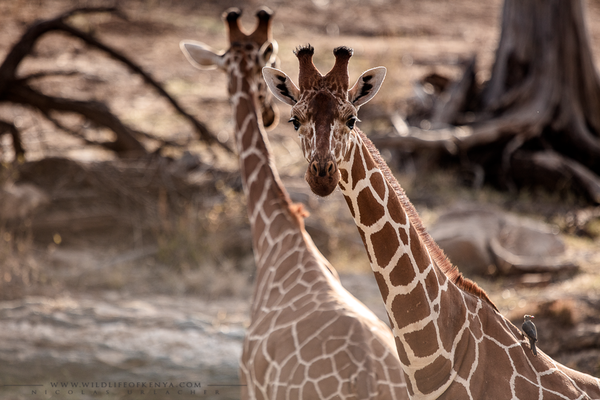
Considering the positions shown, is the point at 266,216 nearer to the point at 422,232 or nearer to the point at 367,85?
the point at 422,232

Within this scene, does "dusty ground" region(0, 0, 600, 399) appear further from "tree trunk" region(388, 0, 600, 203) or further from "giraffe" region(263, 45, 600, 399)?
"giraffe" region(263, 45, 600, 399)

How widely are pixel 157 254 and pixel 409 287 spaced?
16.1 feet

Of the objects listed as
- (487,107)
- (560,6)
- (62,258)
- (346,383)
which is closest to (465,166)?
(487,107)

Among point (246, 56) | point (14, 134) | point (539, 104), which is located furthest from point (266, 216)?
point (539, 104)

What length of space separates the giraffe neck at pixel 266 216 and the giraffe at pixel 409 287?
40.4 inches

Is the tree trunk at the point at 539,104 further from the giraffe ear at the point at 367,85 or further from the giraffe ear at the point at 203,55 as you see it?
the giraffe ear at the point at 367,85

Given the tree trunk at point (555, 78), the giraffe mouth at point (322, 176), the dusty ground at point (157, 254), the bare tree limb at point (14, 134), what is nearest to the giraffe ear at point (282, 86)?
the giraffe mouth at point (322, 176)

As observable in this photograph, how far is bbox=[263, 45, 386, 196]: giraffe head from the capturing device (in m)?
1.79

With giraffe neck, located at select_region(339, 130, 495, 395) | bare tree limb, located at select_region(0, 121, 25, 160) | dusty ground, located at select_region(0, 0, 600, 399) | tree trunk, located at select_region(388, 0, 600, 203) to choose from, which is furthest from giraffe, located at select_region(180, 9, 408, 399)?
tree trunk, located at select_region(388, 0, 600, 203)

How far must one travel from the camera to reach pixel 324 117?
185 cm

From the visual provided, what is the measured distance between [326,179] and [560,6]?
8.44 meters

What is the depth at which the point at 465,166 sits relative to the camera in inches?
363

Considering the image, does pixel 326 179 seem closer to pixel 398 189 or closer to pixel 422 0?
pixel 398 189

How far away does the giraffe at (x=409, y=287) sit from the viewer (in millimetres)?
1938
